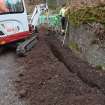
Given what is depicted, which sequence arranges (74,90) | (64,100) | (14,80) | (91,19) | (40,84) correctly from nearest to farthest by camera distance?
(64,100)
(74,90)
(40,84)
(14,80)
(91,19)

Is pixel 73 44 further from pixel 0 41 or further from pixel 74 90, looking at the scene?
pixel 74 90

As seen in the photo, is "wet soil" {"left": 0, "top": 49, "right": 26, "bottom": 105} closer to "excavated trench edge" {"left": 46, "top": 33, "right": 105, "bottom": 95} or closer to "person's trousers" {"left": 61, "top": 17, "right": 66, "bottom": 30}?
"excavated trench edge" {"left": 46, "top": 33, "right": 105, "bottom": 95}

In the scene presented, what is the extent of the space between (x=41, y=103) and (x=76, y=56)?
473cm

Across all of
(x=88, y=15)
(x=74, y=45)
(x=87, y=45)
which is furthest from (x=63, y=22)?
(x=87, y=45)

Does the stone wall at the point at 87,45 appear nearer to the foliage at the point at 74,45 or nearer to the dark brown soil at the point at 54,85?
the foliage at the point at 74,45

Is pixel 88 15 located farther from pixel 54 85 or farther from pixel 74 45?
pixel 54 85

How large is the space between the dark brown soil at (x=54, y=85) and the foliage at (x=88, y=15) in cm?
143

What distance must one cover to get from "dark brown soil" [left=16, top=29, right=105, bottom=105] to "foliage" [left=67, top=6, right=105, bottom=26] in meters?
→ 1.43

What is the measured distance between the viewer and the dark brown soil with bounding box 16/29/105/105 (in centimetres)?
790

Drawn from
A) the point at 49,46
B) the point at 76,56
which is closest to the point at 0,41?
the point at 49,46

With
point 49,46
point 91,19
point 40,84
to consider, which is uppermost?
point 91,19

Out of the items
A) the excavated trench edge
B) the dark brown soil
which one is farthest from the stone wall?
the excavated trench edge

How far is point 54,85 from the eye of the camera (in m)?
9.06

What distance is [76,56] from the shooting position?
1245 cm
